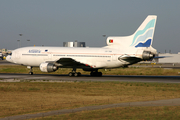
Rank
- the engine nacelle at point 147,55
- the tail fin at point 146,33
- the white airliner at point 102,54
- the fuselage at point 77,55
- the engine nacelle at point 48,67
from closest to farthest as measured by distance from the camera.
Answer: the engine nacelle at point 147,55, the engine nacelle at point 48,67, the white airliner at point 102,54, the tail fin at point 146,33, the fuselage at point 77,55

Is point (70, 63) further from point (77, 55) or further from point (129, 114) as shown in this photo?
point (129, 114)

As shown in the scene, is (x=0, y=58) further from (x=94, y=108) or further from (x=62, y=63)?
(x=94, y=108)

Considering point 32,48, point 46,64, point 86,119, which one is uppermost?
point 32,48

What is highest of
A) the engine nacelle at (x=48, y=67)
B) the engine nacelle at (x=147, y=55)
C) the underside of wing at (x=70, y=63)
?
the engine nacelle at (x=147, y=55)

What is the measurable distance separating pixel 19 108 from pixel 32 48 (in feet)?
95.0

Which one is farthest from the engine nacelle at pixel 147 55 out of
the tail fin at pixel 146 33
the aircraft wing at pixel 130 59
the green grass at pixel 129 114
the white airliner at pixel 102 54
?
the green grass at pixel 129 114

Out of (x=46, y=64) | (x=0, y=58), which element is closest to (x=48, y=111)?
(x=46, y=64)

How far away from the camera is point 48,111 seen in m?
16.4

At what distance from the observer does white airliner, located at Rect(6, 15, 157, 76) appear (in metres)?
40.9

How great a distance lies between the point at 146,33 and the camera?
41.2m

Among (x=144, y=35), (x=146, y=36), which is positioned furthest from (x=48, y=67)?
(x=146, y=36)

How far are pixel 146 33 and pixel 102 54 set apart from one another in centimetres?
747

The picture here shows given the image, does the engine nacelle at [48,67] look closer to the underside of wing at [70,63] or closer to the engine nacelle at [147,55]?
the underside of wing at [70,63]

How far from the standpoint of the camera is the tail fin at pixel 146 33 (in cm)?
4109
